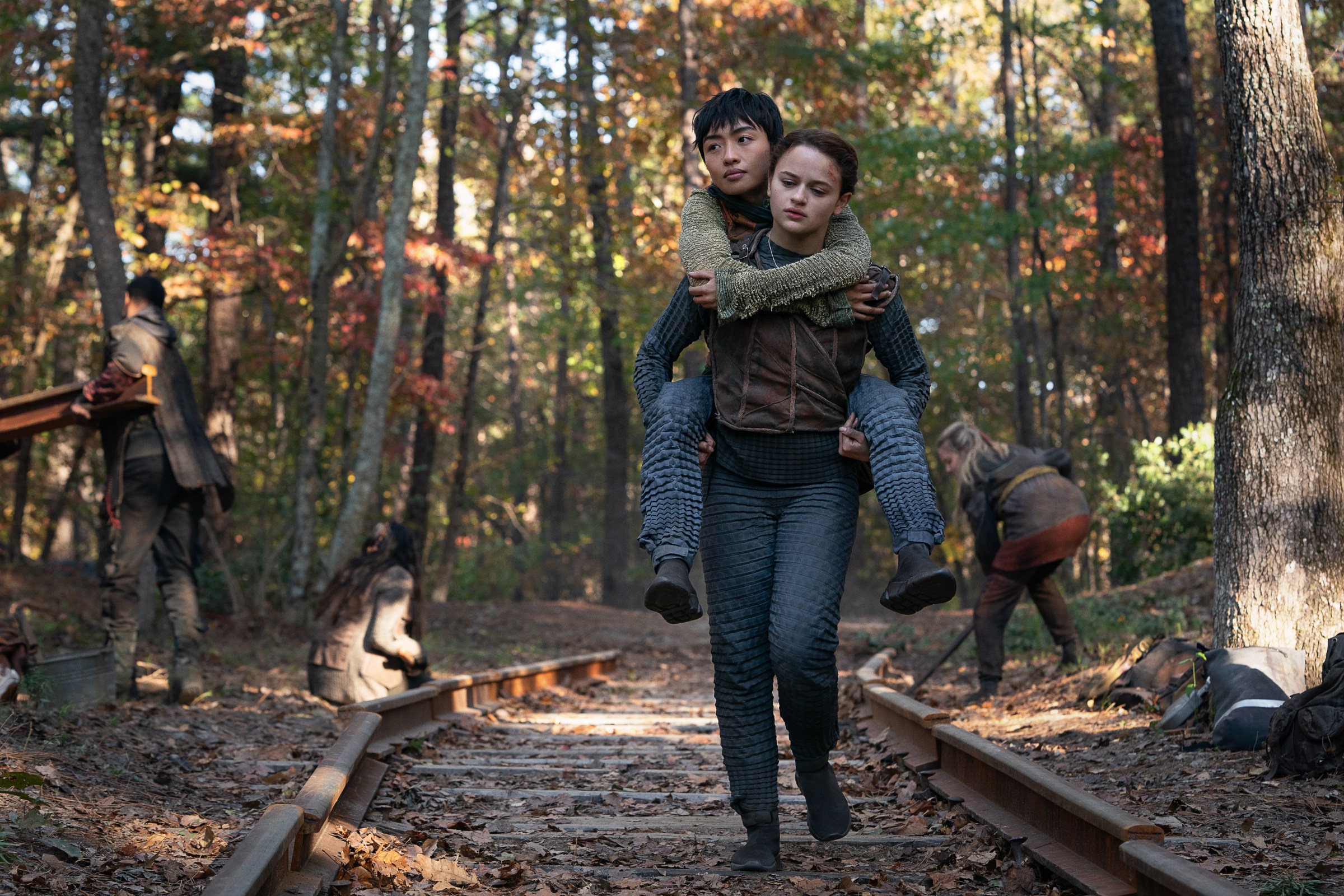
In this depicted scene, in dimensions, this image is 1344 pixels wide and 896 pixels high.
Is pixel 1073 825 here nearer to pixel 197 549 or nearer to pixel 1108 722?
pixel 1108 722

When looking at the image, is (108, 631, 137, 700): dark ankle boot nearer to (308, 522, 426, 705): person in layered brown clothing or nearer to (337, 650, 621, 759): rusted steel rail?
(308, 522, 426, 705): person in layered brown clothing

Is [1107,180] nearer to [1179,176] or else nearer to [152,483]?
[1179,176]

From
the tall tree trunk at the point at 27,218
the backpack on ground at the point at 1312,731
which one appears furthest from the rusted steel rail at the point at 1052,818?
the tall tree trunk at the point at 27,218

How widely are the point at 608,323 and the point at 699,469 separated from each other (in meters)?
20.6

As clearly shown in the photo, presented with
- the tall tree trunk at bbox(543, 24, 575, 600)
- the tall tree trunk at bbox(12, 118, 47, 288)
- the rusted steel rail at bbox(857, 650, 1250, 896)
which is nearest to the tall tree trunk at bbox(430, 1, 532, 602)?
the tall tree trunk at bbox(543, 24, 575, 600)

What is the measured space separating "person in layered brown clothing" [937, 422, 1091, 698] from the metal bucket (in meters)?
5.53

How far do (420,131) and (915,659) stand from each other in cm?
757

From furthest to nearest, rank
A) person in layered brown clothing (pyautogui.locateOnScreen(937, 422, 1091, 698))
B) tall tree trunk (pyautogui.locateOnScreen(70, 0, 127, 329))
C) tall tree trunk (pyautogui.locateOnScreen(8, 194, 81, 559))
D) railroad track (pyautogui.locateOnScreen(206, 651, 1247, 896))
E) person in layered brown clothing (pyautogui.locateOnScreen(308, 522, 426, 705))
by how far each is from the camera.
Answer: tall tree trunk (pyautogui.locateOnScreen(8, 194, 81, 559)) < tall tree trunk (pyautogui.locateOnScreen(70, 0, 127, 329)) < person in layered brown clothing (pyautogui.locateOnScreen(937, 422, 1091, 698)) < person in layered brown clothing (pyautogui.locateOnScreen(308, 522, 426, 705)) < railroad track (pyautogui.locateOnScreen(206, 651, 1247, 896))

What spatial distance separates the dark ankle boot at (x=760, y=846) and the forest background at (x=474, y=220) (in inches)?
357

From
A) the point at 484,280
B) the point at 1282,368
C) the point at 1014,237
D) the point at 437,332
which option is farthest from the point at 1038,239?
the point at 1282,368

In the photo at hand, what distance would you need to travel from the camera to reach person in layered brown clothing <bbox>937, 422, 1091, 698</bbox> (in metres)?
8.70

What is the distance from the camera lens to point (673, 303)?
4.20 m

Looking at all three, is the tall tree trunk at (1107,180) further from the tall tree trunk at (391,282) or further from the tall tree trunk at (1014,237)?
the tall tree trunk at (391,282)

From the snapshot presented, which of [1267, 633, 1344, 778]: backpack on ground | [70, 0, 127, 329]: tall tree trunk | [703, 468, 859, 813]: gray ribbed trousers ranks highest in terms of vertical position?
[70, 0, 127, 329]: tall tree trunk
